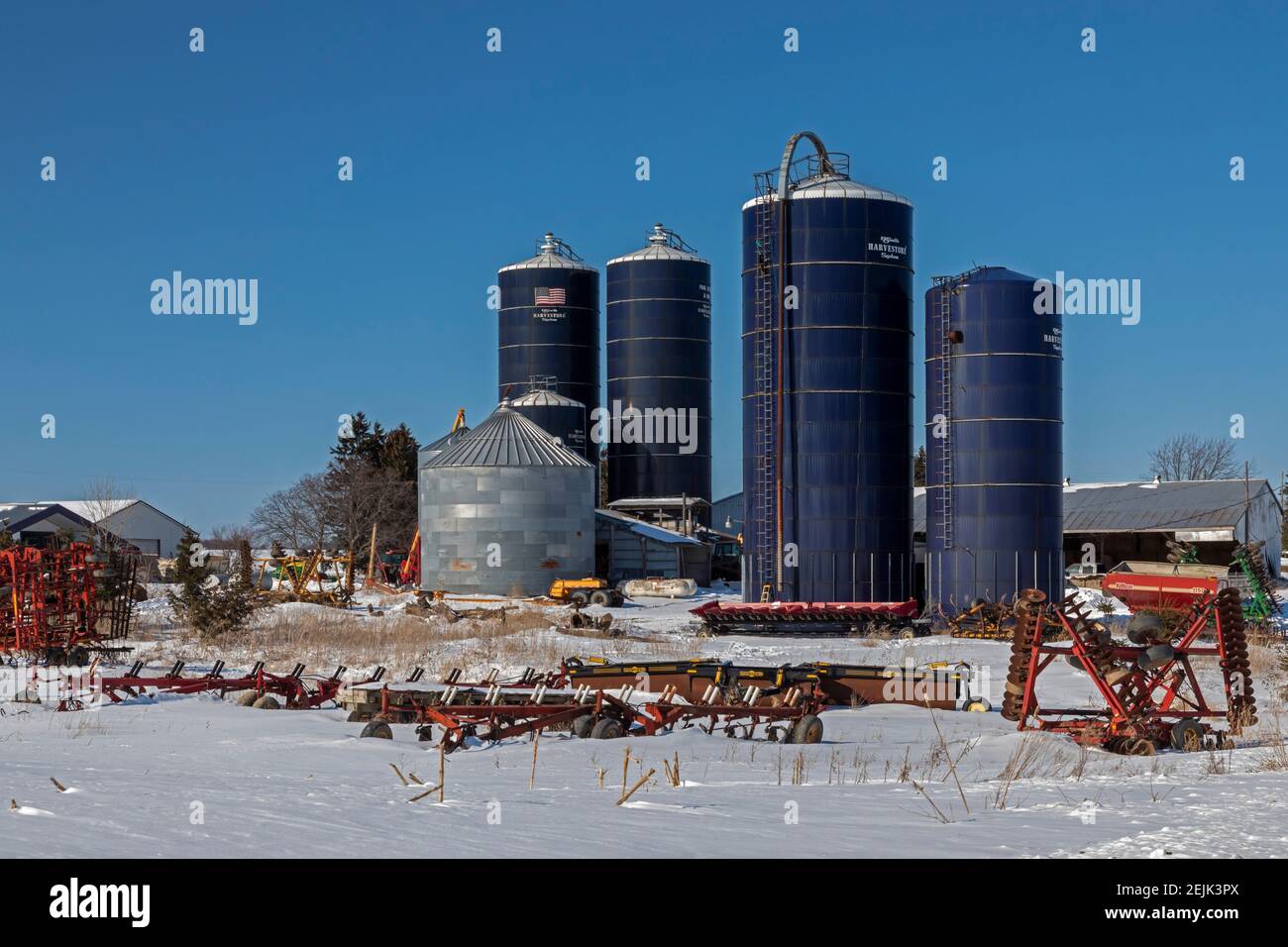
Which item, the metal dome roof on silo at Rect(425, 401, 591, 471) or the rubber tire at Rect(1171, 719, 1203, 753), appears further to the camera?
the metal dome roof on silo at Rect(425, 401, 591, 471)

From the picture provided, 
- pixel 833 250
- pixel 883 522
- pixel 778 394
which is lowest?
pixel 883 522

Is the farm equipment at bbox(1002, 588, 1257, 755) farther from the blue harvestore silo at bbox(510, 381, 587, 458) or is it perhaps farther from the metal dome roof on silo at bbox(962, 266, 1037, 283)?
the blue harvestore silo at bbox(510, 381, 587, 458)

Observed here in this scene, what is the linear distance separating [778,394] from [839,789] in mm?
32971

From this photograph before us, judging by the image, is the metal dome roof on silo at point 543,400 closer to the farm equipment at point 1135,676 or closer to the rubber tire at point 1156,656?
the farm equipment at point 1135,676

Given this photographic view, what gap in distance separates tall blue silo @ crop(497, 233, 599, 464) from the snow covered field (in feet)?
175

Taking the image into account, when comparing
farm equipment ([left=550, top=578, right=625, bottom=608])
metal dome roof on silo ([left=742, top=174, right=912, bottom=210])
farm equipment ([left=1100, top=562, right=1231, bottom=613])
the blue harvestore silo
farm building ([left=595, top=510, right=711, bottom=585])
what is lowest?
farm equipment ([left=550, top=578, right=625, bottom=608])

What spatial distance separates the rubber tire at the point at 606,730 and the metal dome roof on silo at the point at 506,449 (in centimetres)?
3837

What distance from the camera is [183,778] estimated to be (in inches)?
492

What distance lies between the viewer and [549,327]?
73000mm

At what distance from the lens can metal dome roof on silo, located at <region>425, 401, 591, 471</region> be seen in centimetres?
5600

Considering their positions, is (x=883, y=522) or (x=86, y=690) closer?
(x=86, y=690)

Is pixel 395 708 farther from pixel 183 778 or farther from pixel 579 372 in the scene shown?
pixel 579 372

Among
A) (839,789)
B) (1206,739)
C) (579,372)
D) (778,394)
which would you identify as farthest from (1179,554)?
(839,789)

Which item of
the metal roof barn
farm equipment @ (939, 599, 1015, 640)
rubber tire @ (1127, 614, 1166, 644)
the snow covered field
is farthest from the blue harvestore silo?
rubber tire @ (1127, 614, 1166, 644)
